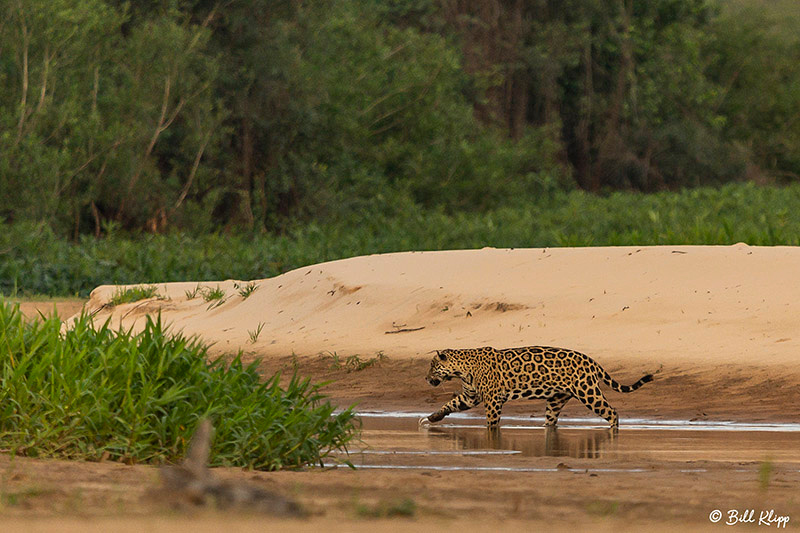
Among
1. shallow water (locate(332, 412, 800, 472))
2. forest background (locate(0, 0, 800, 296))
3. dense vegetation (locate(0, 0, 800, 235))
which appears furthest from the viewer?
dense vegetation (locate(0, 0, 800, 235))

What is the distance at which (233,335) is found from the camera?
56.0 ft

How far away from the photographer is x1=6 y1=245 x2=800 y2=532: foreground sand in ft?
17.2

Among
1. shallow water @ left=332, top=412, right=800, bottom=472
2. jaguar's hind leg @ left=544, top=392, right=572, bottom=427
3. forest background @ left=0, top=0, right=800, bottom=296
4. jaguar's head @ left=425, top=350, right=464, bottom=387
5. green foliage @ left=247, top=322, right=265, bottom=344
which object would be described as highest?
forest background @ left=0, top=0, right=800, bottom=296

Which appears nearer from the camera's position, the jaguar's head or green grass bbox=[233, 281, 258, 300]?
the jaguar's head

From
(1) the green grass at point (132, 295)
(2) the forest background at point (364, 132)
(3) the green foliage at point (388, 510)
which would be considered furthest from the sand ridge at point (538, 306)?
(3) the green foliage at point (388, 510)

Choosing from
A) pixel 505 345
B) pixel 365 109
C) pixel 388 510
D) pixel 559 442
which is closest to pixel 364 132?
pixel 365 109

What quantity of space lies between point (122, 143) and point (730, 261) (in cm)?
1756

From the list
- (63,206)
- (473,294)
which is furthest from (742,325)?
(63,206)

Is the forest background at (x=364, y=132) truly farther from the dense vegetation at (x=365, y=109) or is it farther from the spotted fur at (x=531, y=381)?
the spotted fur at (x=531, y=381)

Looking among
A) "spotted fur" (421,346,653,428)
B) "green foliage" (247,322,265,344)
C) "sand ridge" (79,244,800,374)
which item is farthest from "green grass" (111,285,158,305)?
"spotted fur" (421,346,653,428)

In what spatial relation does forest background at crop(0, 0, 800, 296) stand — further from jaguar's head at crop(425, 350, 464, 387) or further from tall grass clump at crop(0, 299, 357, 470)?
tall grass clump at crop(0, 299, 357, 470)

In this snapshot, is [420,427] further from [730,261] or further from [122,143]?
[122,143]

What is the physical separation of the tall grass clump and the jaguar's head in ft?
9.55

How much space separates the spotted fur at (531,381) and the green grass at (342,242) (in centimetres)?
1007
